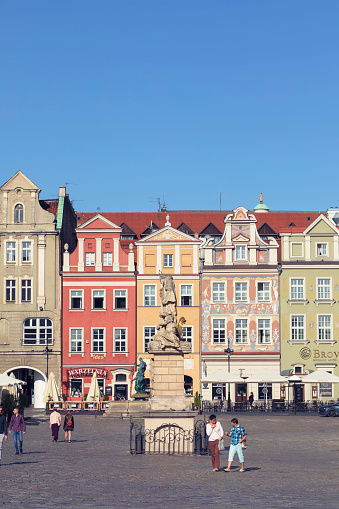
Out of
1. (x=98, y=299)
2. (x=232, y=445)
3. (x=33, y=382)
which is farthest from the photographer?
(x=98, y=299)

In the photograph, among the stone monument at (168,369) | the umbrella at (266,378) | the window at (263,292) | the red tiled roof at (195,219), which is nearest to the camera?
the stone monument at (168,369)

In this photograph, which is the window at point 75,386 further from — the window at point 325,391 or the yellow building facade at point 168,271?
the window at point 325,391

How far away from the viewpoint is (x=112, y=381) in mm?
66625

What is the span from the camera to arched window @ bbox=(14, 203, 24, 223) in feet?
224

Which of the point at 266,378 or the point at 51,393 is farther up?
the point at 266,378

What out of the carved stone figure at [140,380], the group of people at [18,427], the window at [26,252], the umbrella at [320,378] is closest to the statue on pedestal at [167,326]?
the group of people at [18,427]

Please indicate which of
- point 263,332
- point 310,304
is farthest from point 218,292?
point 310,304

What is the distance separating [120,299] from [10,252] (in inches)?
353

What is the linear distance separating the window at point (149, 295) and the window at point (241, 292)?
622 centimetres

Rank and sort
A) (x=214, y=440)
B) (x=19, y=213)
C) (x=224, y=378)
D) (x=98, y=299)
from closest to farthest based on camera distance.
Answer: (x=214, y=440), (x=224, y=378), (x=98, y=299), (x=19, y=213)

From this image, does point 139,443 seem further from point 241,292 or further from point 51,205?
point 51,205

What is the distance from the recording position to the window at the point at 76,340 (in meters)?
66.9

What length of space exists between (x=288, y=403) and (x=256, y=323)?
364 inches

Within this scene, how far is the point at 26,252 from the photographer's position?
6750 centimetres
